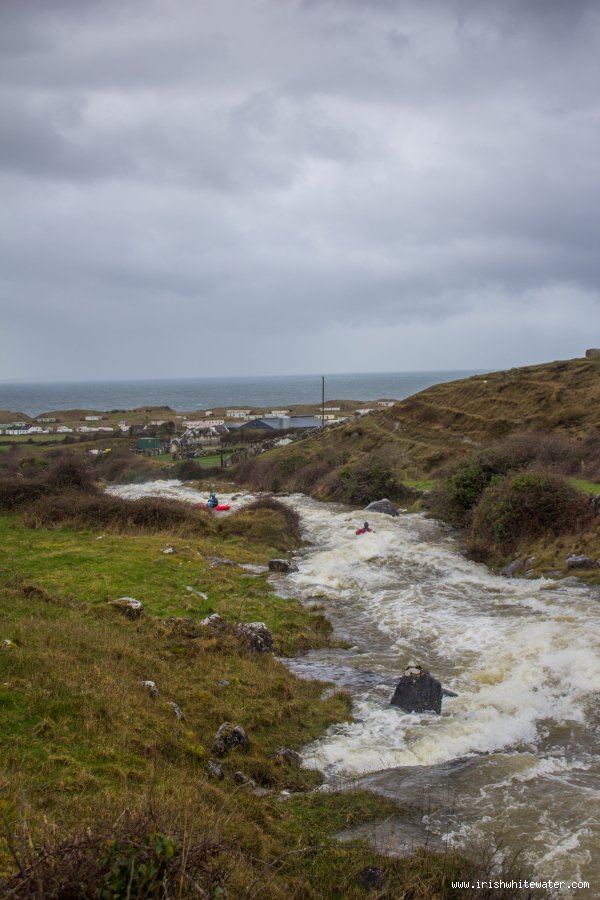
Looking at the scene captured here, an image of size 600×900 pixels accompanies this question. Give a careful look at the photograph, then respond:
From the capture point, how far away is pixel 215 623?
14.8 metres

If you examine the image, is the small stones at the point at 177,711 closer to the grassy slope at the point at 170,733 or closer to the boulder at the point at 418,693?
the grassy slope at the point at 170,733

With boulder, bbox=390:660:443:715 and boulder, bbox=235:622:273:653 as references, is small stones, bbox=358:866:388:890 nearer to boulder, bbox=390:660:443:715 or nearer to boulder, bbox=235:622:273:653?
boulder, bbox=390:660:443:715

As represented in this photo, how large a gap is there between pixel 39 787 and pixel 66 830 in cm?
166

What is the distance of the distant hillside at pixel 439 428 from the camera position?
1842 inches

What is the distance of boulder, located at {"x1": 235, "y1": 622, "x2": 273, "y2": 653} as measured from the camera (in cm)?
1377

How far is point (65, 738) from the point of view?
748 centimetres

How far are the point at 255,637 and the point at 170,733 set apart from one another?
18.1 feet

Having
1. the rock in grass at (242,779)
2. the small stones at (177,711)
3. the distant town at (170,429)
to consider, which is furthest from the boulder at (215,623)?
the distant town at (170,429)

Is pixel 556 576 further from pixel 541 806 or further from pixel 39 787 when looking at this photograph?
pixel 39 787

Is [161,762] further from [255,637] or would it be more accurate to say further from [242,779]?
[255,637]

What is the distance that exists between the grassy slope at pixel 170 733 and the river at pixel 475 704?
0.90 meters

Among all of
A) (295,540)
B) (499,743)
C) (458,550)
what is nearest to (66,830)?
(499,743)

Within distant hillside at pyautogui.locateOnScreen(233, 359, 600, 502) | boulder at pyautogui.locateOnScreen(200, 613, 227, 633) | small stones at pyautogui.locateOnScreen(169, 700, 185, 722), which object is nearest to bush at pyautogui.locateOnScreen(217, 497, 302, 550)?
distant hillside at pyautogui.locateOnScreen(233, 359, 600, 502)

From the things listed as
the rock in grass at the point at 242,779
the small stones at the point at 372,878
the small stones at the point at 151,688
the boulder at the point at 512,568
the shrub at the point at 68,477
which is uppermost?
the shrub at the point at 68,477
